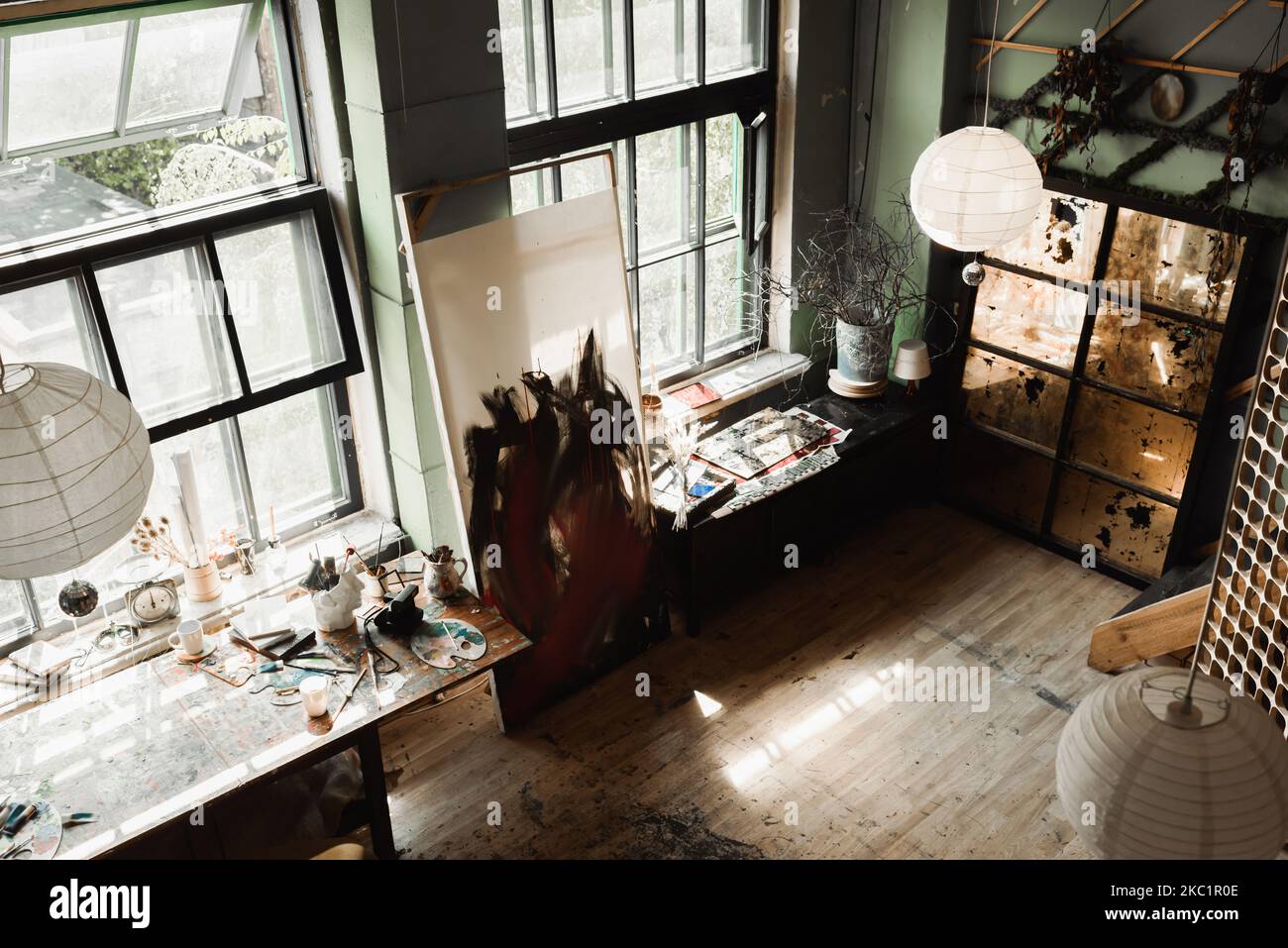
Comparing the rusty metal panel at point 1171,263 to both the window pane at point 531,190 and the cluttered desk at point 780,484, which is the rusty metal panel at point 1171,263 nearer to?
the cluttered desk at point 780,484

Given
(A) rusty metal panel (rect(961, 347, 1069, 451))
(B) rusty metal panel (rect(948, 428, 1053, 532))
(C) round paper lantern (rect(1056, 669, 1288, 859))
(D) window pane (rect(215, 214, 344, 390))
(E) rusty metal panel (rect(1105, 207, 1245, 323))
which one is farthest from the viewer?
(B) rusty metal panel (rect(948, 428, 1053, 532))

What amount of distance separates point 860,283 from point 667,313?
1082 mm

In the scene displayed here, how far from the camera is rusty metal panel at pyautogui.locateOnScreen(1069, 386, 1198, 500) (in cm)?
608

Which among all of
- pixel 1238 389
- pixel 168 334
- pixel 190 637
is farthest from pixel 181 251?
pixel 1238 389

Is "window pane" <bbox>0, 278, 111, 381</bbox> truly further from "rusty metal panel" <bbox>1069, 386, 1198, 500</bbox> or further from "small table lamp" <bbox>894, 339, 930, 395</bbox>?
"rusty metal panel" <bbox>1069, 386, 1198, 500</bbox>

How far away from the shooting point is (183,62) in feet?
14.9

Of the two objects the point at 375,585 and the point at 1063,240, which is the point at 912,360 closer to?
the point at 1063,240

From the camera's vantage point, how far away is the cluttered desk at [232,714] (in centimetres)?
421

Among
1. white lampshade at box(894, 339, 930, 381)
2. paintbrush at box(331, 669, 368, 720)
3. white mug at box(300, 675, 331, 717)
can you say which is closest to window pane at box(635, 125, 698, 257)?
white lampshade at box(894, 339, 930, 381)

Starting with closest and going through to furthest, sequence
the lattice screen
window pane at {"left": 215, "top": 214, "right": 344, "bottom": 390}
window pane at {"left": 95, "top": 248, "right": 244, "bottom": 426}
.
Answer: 1. the lattice screen
2. window pane at {"left": 95, "top": 248, "right": 244, "bottom": 426}
3. window pane at {"left": 215, "top": 214, "right": 344, "bottom": 390}

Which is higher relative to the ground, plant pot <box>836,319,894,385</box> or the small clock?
plant pot <box>836,319,894,385</box>

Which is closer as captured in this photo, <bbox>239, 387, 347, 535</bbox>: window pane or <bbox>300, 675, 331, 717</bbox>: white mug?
<bbox>300, 675, 331, 717</bbox>: white mug

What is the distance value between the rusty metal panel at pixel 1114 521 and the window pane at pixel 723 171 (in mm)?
2345

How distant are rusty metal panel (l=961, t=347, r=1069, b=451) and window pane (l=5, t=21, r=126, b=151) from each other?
4.56 m
